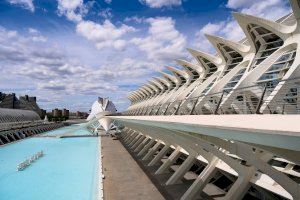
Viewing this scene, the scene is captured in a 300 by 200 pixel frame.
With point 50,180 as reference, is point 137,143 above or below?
above

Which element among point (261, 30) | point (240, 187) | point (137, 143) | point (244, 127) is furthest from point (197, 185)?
point (137, 143)

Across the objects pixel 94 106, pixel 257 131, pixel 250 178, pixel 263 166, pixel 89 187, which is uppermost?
pixel 94 106

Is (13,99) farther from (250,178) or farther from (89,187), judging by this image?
(250,178)

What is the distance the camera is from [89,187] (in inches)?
580

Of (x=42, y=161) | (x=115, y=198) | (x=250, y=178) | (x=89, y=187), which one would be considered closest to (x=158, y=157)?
(x=89, y=187)

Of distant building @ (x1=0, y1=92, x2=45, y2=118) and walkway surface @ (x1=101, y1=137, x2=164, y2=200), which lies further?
distant building @ (x1=0, y1=92, x2=45, y2=118)

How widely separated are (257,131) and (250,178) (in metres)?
6.19

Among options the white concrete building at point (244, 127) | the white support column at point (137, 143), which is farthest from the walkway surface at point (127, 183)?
the white support column at point (137, 143)

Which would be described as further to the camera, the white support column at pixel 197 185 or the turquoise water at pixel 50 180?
the turquoise water at pixel 50 180

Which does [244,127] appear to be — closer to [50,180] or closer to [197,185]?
[197,185]

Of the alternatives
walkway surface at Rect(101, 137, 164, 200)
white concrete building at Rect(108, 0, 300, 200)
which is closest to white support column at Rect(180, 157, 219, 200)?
white concrete building at Rect(108, 0, 300, 200)

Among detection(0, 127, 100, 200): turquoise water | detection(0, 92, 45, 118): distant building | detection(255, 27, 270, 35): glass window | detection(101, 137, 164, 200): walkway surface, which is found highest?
detection(0, 92, 45, 118): distant building

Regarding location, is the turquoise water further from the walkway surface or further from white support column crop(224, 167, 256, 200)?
white support column crop(224, 167, 256, 200)

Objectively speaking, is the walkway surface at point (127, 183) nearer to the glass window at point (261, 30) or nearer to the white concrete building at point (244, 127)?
the white concrete building at point (244, 127)
